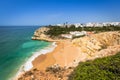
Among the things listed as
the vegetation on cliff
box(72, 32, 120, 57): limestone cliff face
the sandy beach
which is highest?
the vegetation on cliff

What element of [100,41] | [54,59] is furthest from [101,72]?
[100,41]

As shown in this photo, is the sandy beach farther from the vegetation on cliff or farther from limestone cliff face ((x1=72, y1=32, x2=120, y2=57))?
the vegetation on cliff

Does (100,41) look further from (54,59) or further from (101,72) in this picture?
(101,72)

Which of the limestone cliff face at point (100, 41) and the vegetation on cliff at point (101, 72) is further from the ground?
the vegetation on cliff at point (101, 72)

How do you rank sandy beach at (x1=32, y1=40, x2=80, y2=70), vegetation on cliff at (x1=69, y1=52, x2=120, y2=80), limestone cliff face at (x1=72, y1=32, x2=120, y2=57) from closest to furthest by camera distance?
vegetation on cliff at (x1=69, y1=52, x2=120, y2=80), sandy beach at (x1=32, y1=40, x2=80, y2=70), limestone cliff face at (x1=72, y1=32, x2=120, y2=57)

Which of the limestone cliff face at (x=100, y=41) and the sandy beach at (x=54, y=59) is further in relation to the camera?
the limestone cliff face at (x=100, y=41)

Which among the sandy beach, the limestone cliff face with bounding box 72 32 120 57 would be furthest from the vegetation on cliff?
the limestone cliff face with bounding box 72 32 120 57

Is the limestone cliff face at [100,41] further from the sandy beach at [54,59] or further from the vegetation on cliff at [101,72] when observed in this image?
the vegetation on cliff at [101,72]

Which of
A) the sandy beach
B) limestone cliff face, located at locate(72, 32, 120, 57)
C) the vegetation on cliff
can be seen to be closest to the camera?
the vegetation on cliff

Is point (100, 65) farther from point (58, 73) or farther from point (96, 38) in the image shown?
point (96, 38)

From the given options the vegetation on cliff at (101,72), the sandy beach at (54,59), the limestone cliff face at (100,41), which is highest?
the vegetation on cliff at (101,72)

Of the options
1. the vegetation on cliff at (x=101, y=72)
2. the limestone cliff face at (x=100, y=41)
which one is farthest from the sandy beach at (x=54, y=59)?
the vegetation on cliff at (x=101, y=72)
